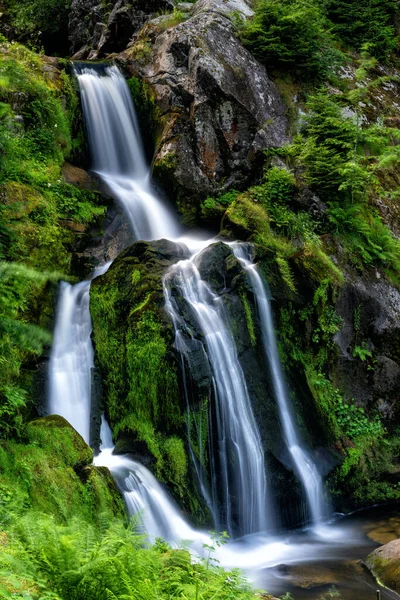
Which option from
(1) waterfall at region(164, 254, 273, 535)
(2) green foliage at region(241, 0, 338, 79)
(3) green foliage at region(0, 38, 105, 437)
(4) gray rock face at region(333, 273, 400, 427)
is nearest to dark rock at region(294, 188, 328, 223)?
(4) gray rock face at region(333, 273, 400, 427)

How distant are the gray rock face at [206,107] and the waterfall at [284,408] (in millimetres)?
3270

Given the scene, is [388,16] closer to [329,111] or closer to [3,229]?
[329,111]

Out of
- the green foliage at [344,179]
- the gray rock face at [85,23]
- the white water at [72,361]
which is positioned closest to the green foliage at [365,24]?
the green foliage at [344,179]

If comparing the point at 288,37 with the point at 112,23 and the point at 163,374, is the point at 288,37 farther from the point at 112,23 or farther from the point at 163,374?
the point at 163,374

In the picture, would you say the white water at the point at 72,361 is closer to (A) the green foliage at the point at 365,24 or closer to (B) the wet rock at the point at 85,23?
(B) the wet rock at the point at 85,23

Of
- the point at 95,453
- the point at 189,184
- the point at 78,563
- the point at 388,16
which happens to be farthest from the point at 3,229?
the point at 388,16

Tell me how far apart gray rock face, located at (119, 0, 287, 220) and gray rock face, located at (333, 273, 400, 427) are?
12.4 ft

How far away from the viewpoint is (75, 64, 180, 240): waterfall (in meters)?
11.5

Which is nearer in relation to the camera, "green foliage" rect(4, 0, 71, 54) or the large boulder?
the large boulder

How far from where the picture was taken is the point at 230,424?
8.17 meters

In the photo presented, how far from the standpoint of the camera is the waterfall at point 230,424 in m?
7.93

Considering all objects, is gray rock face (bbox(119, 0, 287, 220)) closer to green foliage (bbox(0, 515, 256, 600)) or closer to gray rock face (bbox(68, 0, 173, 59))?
gray rock face (bbox(68, 0, 173, 59))

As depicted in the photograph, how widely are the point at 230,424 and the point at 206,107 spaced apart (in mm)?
7585

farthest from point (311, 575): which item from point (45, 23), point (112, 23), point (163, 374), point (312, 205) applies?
point (45, 23)
